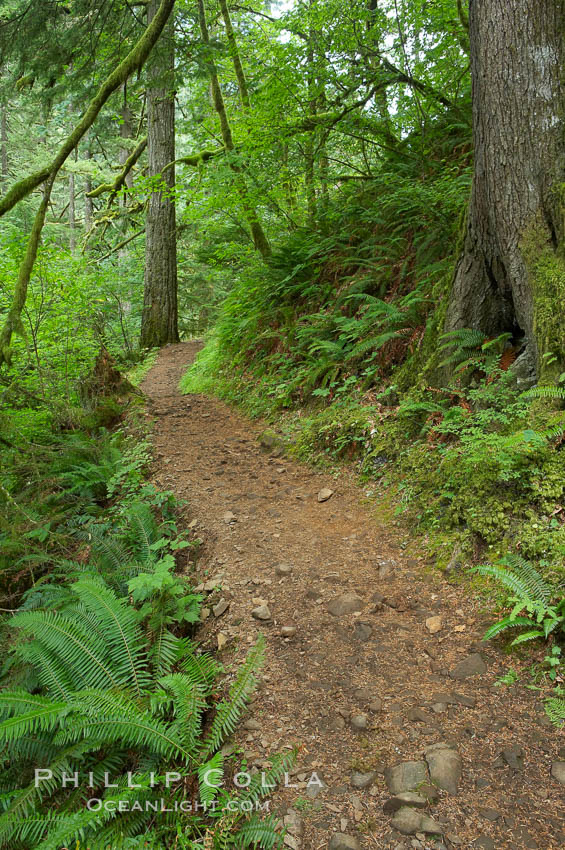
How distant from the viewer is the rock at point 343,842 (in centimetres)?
183

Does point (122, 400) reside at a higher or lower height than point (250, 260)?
lower

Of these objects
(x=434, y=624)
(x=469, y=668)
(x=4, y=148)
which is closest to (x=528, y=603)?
(x=469, y=668)

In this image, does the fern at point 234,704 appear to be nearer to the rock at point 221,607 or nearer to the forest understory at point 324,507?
the forest understory at point 324,507

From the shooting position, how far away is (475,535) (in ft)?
10.6

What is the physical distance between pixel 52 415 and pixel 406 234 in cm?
584

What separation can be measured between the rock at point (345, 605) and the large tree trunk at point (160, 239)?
33.8ft

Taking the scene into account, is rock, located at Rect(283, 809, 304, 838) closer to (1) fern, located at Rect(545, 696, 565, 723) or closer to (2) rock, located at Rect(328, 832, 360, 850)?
(2) rock, located at Rect(328, 832, 360, 850)

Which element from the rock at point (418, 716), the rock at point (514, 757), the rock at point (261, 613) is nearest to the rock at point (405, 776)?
the rock at point (418, 716)

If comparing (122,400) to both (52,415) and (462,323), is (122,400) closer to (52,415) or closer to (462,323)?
(52,415)

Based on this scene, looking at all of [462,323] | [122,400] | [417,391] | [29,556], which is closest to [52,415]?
[122,400]

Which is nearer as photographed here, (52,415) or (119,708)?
(119,708)

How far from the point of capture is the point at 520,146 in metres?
3.73

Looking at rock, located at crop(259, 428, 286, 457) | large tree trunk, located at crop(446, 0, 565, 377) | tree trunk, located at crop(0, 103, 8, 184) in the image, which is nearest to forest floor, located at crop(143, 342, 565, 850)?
rock, located at crop(259, 428, 286, 457)

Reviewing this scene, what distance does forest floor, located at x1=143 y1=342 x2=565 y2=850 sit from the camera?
1.89 metres
